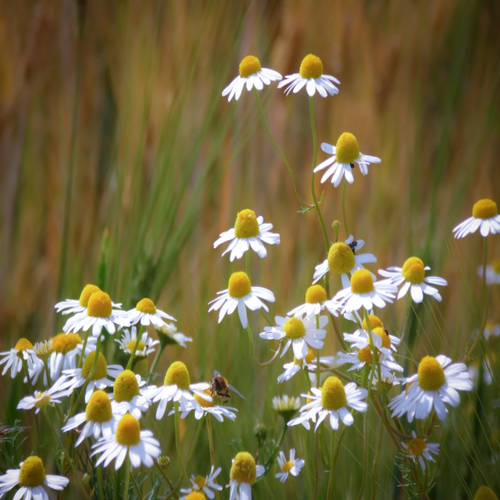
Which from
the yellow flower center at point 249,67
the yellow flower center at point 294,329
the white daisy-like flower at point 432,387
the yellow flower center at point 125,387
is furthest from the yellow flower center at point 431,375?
the yellow flower center at point 249,67

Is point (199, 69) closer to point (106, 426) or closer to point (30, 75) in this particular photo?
point (30, 75)

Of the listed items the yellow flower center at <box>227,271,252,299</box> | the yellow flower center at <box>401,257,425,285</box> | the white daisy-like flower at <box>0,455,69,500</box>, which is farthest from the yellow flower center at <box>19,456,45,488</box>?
the yellow flower center at <box>401,257,425,285</box>

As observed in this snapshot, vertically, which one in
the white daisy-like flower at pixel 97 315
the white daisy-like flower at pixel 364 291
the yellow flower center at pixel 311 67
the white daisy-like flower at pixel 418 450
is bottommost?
the white daisy-like flower at pixel 418 450

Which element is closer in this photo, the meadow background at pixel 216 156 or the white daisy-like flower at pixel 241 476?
the white daisy-like flower at pixel 241 476

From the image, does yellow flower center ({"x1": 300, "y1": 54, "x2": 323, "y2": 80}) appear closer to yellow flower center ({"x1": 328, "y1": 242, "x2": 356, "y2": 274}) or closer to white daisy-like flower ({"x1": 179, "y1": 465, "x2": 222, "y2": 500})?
yellow flower center ({"x1": 328, "y1": 242, "x2": 356, "y2": 274})

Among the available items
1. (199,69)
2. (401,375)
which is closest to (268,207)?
(199,69)

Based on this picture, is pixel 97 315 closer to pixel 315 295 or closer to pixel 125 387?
pixel 125 387

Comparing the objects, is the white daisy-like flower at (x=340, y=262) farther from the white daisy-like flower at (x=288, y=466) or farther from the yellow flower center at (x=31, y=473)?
the yellow flower center at (x=31, y=473)
